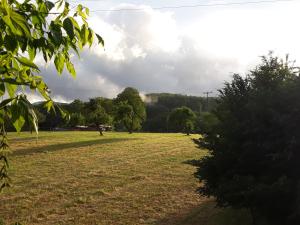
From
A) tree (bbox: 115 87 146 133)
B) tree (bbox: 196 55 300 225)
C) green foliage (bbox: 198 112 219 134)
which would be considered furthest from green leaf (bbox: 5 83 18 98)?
tree (bbox: 115 87 146 133)

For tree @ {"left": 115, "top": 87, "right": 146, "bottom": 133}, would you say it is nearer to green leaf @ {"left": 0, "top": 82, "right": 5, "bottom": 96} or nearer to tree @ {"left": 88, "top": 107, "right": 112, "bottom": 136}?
tree @ {"left": 88, "top": 107, "right": 112, "bottom": 136}

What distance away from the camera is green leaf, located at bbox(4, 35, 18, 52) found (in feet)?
5.61

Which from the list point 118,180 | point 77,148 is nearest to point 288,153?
point 118,180

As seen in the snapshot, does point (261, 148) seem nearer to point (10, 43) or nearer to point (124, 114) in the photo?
point (10, 43)

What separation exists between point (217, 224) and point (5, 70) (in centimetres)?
1066

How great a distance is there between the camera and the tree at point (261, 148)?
884 cm

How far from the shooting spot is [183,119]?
5775 centimetres

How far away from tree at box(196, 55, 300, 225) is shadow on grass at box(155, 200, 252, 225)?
120 centimetres

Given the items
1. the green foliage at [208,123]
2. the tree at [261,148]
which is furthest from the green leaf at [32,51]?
the green foliage at [208,123]

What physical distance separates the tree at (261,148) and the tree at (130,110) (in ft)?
144

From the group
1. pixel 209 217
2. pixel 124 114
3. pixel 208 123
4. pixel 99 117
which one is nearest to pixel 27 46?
pixel 208 123

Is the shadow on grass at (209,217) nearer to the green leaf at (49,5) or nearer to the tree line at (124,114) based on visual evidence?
the tree line at (124,114)

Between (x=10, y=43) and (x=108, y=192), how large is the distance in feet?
52.8

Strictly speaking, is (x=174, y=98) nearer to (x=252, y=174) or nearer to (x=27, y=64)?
(x=252, y=174)
